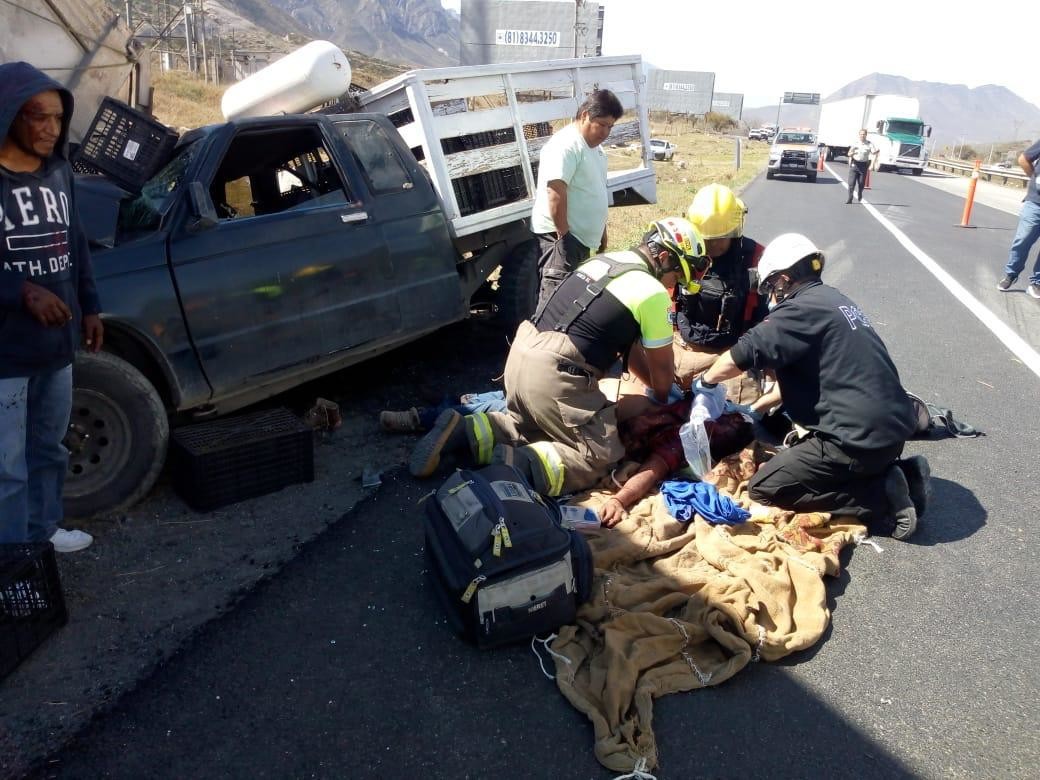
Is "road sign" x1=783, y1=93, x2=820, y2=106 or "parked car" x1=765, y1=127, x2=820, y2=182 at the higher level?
"road sign" x1=783, y1=93, x2=820, y2=106

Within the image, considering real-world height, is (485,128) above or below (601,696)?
above

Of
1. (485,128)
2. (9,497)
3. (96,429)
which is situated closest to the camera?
(9,497)

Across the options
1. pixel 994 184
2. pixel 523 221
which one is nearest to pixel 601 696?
pixel 523 221

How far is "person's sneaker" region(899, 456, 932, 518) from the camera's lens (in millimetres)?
3922

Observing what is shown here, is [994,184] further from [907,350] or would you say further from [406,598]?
[406,598]

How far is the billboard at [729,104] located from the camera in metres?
97.7

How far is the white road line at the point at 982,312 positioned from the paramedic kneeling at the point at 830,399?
3613 mm

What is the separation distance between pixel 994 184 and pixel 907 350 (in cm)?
3163

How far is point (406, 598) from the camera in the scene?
131 inches

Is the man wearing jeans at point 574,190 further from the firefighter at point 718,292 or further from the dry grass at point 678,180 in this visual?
the dry grass at point 678,180

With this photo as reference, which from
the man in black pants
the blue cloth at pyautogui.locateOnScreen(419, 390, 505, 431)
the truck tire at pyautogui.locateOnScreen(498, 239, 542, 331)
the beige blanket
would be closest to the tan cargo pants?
the beige blanket

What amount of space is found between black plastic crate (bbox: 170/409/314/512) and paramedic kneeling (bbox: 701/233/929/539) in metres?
2.30

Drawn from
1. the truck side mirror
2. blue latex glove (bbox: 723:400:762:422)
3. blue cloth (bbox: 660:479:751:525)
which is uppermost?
the truck side mirror

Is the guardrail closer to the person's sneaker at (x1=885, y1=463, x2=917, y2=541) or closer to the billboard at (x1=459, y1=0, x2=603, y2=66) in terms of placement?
the billboard at (x1=459, y1=0, x2=603, y2=66)
